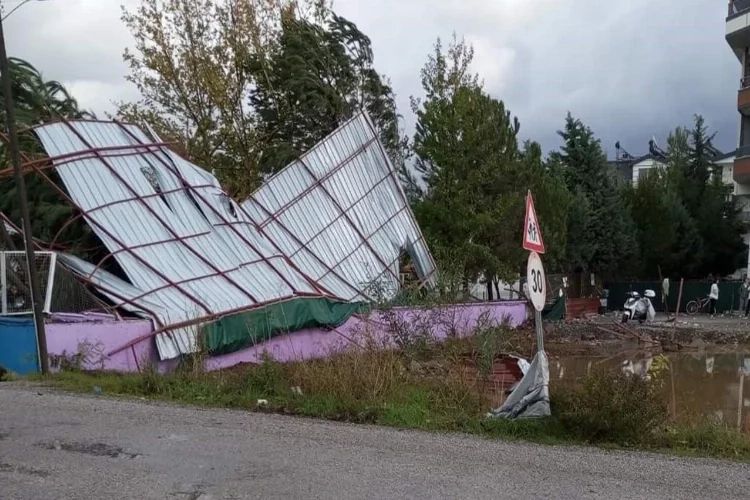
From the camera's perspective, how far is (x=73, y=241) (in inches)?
649

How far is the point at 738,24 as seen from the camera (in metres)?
36.2

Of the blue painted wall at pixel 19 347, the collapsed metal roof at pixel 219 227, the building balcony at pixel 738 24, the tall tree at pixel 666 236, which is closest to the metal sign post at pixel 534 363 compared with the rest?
the collapsed metal roof at pixel 219 227

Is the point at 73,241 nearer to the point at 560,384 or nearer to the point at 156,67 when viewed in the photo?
the point at 560,384

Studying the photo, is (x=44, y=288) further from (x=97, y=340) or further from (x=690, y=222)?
(x=690, y=222)

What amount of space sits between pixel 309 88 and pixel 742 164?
22.0m

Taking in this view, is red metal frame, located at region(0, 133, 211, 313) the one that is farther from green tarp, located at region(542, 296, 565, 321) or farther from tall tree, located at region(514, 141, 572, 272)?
A: green tarp, located at region(542, 296, 565, 321)

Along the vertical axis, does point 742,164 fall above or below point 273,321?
above

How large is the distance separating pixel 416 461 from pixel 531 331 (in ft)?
62.7

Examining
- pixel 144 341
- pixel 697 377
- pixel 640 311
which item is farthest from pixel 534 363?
pixel 640 311

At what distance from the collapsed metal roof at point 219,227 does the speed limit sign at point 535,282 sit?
8.52m

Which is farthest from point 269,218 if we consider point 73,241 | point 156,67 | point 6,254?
point 156,67

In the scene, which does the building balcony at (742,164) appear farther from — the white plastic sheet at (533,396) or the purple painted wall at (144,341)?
the white plastic sheet at (533,396)

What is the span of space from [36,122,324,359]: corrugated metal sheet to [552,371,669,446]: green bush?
920cm

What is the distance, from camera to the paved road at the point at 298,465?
5.62 meters
